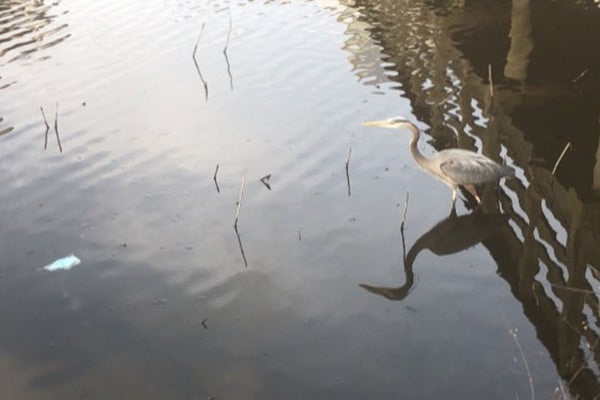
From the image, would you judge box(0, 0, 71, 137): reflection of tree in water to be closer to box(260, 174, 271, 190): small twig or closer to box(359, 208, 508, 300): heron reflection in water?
box(260, 174, 271, 190): small twig

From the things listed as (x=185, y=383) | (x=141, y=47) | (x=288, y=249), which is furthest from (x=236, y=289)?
(x=141, y=47)

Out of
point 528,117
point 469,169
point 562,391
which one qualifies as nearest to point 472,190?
point 469,169

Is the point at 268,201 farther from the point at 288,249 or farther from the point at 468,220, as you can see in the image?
the point at 468,220

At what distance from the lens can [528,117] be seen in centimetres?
1132

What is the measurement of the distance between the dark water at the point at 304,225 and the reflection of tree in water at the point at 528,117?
38 millimetres

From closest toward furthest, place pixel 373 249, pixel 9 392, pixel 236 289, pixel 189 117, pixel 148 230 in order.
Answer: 1. pixel 9 392
2. pixel 236 289
3. pixel 373 249
4. pixel 148 230
5. pixel 189 117

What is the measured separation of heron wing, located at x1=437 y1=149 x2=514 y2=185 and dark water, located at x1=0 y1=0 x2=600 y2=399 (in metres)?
0.45

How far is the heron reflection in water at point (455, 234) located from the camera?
8.00m

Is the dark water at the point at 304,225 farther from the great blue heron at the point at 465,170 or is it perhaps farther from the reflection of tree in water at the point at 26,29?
the reflection of tree in water at the point at 26,29

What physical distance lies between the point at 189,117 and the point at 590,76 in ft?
22.8

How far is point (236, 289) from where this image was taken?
7.58 m

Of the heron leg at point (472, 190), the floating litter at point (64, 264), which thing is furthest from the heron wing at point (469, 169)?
the floating litter at point (64, 264)

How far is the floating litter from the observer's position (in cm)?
809

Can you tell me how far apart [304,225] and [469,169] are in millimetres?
2064
